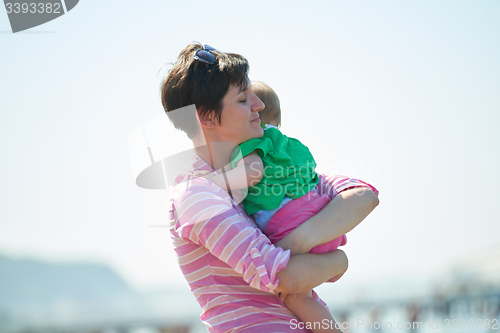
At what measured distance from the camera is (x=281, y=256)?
1.85 metres

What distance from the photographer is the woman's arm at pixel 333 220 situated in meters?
1.94

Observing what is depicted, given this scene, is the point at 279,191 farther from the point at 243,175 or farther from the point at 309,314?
the point at 309,314

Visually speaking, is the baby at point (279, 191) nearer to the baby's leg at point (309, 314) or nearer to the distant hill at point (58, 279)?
the baby's leg at point (309, 314)

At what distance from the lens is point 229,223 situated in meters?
1.88

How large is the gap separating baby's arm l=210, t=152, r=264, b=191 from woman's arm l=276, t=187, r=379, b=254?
0.30 m

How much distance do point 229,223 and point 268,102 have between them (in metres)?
1.29

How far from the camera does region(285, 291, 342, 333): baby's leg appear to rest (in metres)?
1.98

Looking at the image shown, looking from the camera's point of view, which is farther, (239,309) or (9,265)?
(9,265)

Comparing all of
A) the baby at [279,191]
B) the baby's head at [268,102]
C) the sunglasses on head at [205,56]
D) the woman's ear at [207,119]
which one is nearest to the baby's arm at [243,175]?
the baby at [279,191]

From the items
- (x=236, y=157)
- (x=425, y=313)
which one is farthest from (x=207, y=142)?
(x=425, y=313)

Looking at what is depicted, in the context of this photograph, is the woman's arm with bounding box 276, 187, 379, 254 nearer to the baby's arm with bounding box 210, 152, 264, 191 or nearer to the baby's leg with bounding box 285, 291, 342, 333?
the baby's leg with bounding box 285, 291, 342, 333

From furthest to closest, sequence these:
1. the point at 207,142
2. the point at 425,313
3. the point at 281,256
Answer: the point at 425,313, the point at 207,142, the point at 281,256

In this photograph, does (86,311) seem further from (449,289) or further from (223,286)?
(223,286)

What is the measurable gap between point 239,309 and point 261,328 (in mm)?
106
